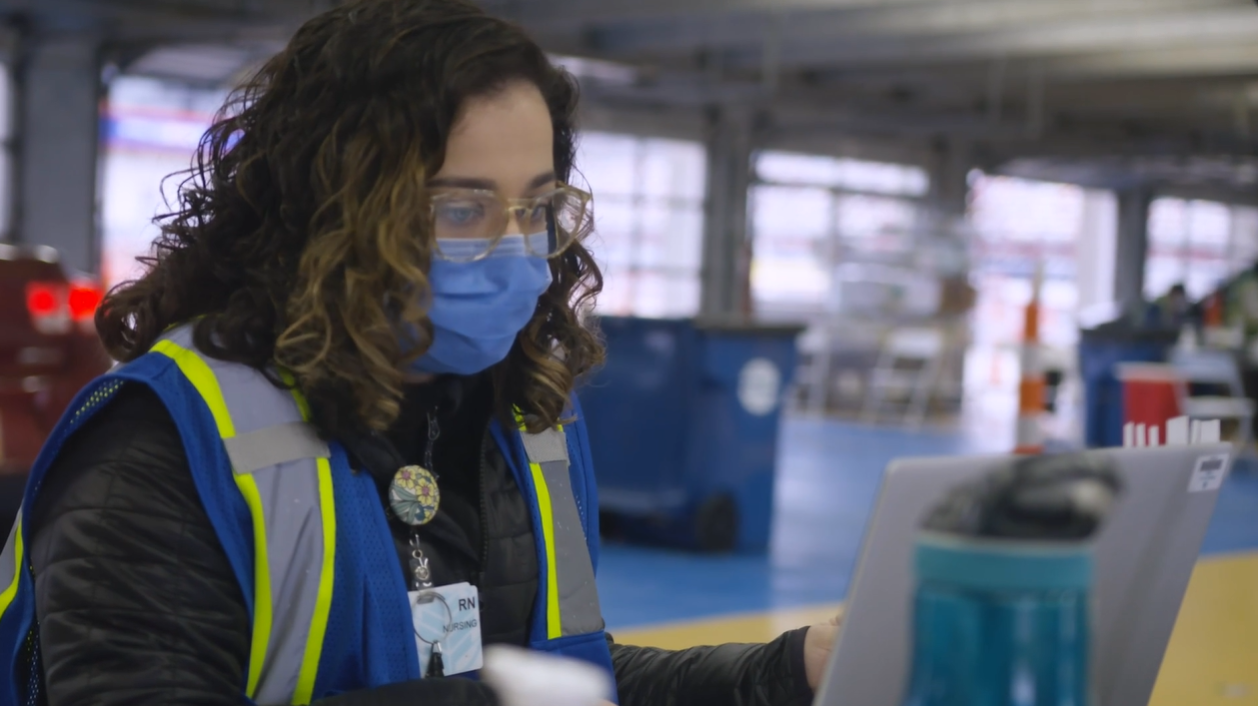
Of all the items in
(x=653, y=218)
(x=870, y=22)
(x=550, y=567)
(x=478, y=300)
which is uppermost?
(x=870, y=22)

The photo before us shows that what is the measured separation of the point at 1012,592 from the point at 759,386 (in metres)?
5.86

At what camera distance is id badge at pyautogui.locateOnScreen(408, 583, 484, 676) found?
1.29 meters

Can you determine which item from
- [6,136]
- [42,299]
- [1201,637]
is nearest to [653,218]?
[6,136]

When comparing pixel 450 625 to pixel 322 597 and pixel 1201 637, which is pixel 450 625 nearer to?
pixel 322 597

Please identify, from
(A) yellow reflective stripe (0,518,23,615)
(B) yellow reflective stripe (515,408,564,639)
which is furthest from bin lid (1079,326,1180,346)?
(A) yellow reflective stripe (0,518,23,615)

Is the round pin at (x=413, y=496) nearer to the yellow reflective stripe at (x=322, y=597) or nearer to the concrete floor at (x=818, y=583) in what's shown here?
the yellow reflective stripe at (x=322, y=597)

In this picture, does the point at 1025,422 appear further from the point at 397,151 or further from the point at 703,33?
the point at 703,33

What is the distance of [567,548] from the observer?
1.44 m

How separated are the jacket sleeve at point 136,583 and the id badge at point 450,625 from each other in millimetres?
148

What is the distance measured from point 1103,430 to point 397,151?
10.5 m

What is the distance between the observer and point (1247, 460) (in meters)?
11.8

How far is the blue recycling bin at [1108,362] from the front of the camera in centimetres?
1084

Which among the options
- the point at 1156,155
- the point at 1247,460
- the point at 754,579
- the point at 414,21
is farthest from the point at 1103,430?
the point at 414,21

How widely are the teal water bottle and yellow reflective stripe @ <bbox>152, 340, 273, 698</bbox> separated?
24.2 inches
